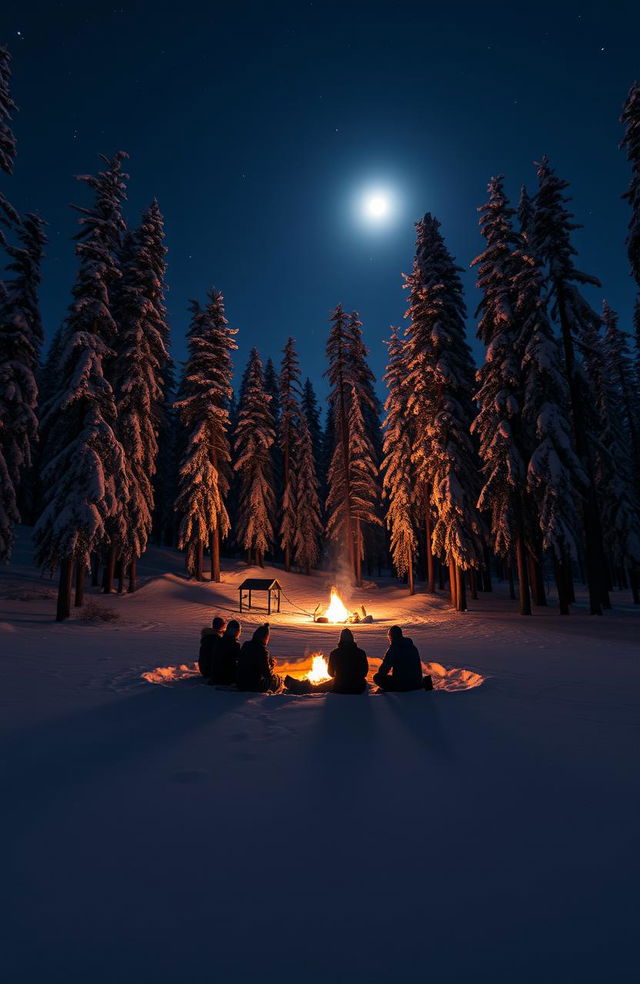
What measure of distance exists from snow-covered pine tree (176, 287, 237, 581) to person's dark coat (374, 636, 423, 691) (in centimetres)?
2083

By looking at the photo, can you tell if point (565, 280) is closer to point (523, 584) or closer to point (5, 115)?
point (523, 584)

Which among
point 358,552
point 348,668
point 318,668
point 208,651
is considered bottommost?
point 318,668

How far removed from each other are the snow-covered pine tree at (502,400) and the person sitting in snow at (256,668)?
1482cm

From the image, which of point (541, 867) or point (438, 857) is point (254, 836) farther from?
point (541, 867)

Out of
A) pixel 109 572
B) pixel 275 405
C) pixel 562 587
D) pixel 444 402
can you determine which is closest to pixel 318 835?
pixel 562 587

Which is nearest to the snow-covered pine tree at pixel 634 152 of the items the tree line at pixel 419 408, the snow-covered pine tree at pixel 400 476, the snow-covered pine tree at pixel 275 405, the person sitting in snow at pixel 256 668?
the tree line at pixel 419 408

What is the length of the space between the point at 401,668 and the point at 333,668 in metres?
1.17

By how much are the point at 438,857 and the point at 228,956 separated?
1.58 m

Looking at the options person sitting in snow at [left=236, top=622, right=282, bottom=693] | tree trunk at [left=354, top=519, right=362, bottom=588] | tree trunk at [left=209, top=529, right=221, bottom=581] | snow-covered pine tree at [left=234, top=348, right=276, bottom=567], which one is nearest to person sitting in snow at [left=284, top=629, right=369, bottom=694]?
person sitting in snow at [left=236, top=622, right=282, bottom=693]

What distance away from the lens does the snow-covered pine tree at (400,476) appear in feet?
98.2

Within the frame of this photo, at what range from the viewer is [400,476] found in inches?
1195

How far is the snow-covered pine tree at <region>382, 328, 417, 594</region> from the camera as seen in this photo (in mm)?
29938

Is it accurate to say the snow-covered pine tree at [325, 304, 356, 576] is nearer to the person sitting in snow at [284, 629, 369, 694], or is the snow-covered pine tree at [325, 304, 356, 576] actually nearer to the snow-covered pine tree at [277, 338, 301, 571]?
the snow-covered pine tree at [277, 338, 301, 571]

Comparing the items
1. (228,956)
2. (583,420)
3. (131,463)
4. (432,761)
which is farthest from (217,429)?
(228,956)
